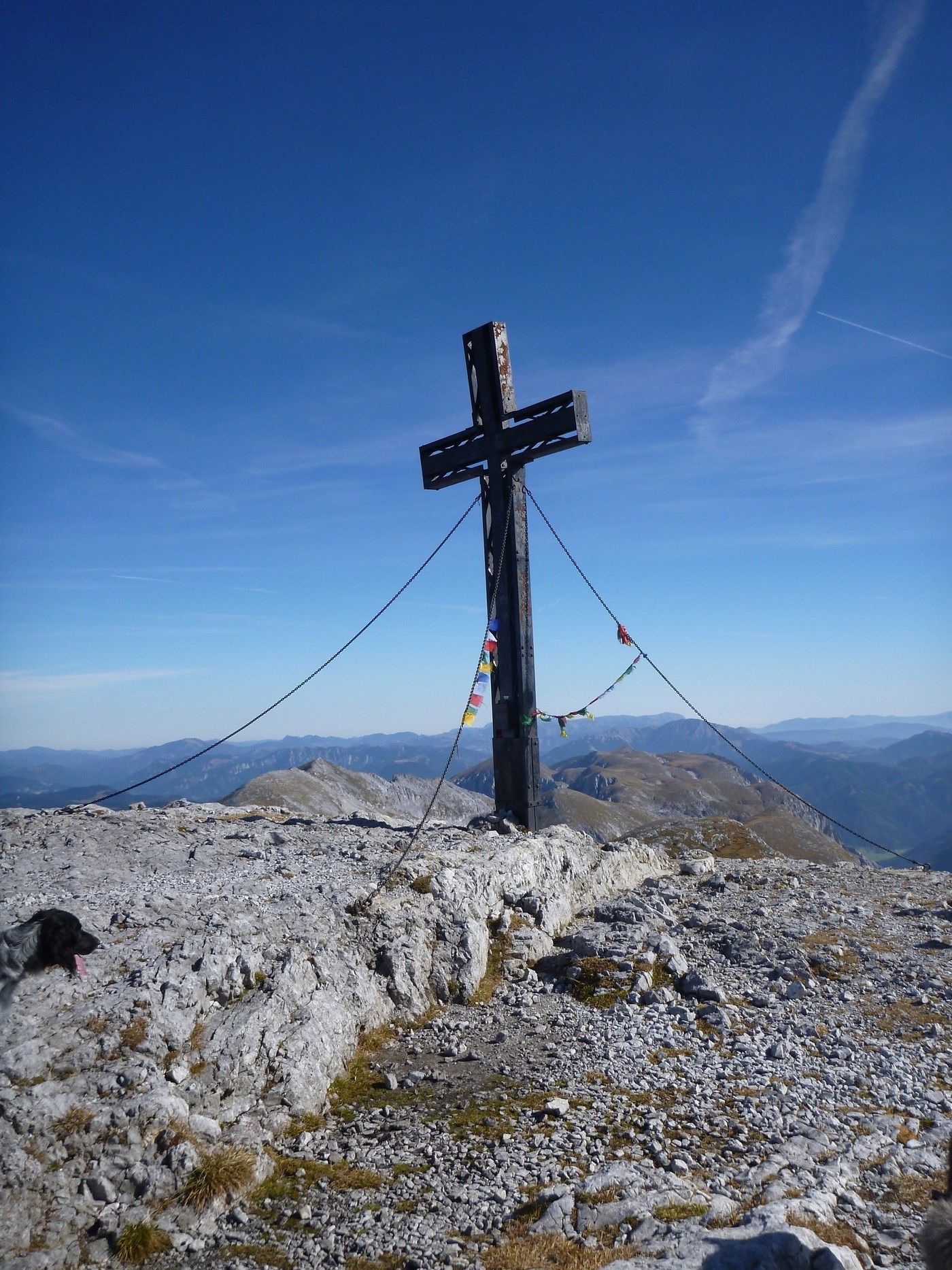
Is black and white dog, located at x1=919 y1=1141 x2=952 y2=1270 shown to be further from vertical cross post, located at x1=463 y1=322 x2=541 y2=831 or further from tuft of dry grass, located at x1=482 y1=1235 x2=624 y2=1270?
vertical cross post, located at x1=463 y1=322 x2=541 y2=831

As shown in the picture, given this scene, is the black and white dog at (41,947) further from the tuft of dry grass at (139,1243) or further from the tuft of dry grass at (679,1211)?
the tuft of dry grass at (679,1211)

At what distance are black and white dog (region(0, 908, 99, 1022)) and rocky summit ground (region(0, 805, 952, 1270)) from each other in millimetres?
287

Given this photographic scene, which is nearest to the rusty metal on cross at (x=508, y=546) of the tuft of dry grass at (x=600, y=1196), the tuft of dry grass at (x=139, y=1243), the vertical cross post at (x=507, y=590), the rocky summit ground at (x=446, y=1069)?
the vertical cross post at (x=507, y=590)

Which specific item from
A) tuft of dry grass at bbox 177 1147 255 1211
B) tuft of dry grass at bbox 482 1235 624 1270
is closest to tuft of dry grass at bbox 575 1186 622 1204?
tuft of dry grass at bbox 482 1235 624 1270

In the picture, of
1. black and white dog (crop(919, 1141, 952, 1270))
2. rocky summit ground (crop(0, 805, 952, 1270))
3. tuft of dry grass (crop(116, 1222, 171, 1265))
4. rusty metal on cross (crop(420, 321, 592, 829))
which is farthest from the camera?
rusty metal on cross (crop(420, 321, 592, 829))

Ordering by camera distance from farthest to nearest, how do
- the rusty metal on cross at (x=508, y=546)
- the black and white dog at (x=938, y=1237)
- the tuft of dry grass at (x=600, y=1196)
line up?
the rusty metal on cross at (x=508, y=546) → the tuft of dry grass at (x=600, y=1196) → the black and white dog at (x=938, y=1237)

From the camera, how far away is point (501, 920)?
489 inches

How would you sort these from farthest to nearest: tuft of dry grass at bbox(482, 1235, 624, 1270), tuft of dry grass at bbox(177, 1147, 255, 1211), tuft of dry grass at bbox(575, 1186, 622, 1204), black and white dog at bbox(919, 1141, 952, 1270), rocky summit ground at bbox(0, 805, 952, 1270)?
tuft of dry grass at bbox(575, 1186, 622, 1204)
tuft of dry grass at bbox(177, 1147, 255, 1211)
rocky summit ground at bbox(0, 805, 952, 1270)
tuft of dry grass at bbox(482, 1235, 624, 1270)
black and white dog at bbox(919, 1141, 952, 1270)

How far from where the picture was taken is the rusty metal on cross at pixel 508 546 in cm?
1606

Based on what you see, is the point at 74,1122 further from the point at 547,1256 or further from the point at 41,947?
the point at 547,1256

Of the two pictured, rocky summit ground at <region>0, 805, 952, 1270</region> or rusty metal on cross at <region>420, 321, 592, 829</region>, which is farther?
rusty metal on cross at <region>420, 321, 592, 829</region>

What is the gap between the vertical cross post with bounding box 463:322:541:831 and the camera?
52.8 feet

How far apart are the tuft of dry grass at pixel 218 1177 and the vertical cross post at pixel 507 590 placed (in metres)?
9.87

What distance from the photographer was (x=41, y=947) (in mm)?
7559
